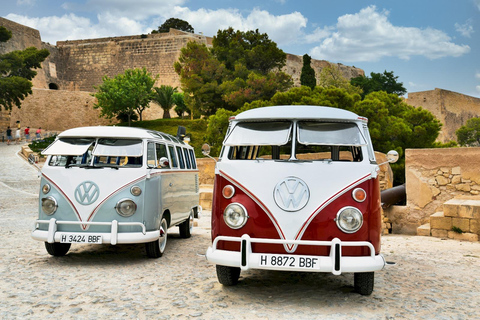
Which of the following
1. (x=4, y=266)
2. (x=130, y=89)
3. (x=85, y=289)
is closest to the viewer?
(x=85, y=289)

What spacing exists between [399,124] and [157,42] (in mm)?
42749

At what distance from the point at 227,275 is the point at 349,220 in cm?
144

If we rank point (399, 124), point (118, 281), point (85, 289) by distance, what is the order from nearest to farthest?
point (85, 289)
point (118, 281)
point (399, 124)

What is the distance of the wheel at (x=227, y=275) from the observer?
16.1 feet

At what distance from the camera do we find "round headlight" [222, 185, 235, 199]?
4577 millimetres

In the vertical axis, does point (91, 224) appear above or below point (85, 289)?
above

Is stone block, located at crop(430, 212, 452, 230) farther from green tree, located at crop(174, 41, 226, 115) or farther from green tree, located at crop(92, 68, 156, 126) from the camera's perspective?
green tree, located at crop(92, 68, 156, 126)

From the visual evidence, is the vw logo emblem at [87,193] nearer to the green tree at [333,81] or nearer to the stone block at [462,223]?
the stone block at [462,223]

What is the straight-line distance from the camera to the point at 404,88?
226 feet

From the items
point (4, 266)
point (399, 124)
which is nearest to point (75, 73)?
point (399, 124)

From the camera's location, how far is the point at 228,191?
4598mm

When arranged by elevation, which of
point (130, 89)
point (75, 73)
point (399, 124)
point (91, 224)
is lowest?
point (91, 224)

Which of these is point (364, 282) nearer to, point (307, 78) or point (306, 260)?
point (306, 260)

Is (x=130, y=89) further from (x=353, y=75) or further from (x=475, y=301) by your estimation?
(x=475, y=301)
